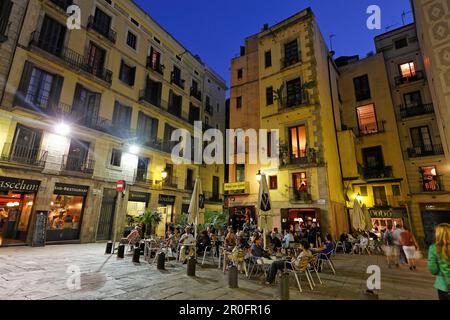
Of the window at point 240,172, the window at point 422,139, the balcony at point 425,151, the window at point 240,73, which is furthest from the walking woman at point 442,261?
the window at point 240,73

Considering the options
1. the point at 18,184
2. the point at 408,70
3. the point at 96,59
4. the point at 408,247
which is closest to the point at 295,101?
the point at 408,70

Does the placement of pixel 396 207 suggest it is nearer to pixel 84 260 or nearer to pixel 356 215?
pixel 356 215

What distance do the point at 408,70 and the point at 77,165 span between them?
2726cm

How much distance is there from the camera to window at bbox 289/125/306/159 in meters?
16.4

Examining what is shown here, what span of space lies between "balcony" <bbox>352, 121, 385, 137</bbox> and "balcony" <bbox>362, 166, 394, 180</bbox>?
316 centimetres

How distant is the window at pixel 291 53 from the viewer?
1791cm

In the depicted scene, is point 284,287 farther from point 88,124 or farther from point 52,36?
point 52,36

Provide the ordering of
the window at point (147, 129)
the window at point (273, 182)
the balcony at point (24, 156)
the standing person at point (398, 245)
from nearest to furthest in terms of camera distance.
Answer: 1. the standing person at point (398, 245)
2. the balcony at point (24, 156)
3. the window at point (273, 182)
4. the window at point (147, 129)

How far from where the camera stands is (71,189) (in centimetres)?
1482

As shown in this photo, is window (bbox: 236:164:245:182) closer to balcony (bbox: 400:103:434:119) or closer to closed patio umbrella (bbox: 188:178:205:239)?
closed patio umbrella (bbox: 188:178:205:239)

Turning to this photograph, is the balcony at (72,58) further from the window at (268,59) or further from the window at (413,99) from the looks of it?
the window at (413,99)

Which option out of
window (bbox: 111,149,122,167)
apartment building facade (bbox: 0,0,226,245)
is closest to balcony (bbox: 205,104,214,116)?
apartment building facade (bbox: 0,0,226,245)

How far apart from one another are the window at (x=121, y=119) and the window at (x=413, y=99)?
2353cm
